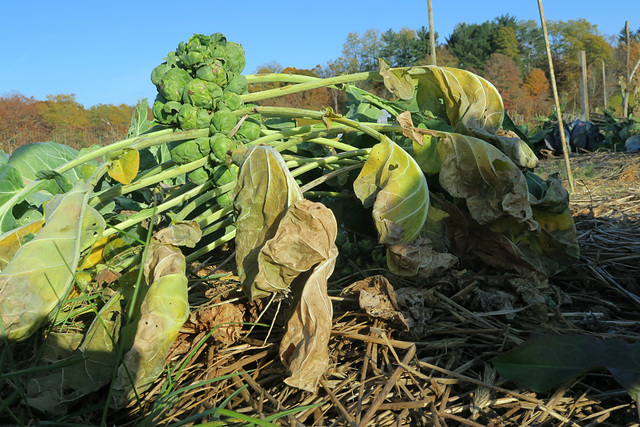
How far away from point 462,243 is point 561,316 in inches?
19.8

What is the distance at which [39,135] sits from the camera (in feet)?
58.5

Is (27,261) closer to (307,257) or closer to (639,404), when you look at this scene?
(307,257)

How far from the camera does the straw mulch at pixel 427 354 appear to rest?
122 cm

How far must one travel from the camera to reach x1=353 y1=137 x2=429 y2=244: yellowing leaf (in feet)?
5.60

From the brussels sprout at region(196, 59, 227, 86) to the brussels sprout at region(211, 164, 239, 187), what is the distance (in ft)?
1.19

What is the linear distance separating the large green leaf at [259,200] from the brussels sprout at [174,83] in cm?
51

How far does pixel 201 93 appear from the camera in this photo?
180cm

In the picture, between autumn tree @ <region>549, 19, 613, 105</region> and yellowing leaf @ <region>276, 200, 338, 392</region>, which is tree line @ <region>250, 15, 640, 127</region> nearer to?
autumn tree @ <region>549, 19, 613, 105</region>

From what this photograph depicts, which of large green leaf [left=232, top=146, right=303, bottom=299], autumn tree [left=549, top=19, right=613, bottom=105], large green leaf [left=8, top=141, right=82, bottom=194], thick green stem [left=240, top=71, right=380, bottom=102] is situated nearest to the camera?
large green leaf [left=232, top=146, right=303, bottom=299]

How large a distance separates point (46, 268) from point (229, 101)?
0.94 metres

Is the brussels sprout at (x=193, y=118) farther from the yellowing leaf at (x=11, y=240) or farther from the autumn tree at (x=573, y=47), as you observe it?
the autumn tree at (x=573, y=47)

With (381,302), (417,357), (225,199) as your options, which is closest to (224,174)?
(225,199)

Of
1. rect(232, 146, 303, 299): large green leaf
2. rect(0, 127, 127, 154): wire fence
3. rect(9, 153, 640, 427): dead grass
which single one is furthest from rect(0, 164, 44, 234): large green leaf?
rect(0, 127, 127, 154): wire fence

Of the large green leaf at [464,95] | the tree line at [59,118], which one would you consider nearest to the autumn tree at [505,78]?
the tree line at [59,118]
